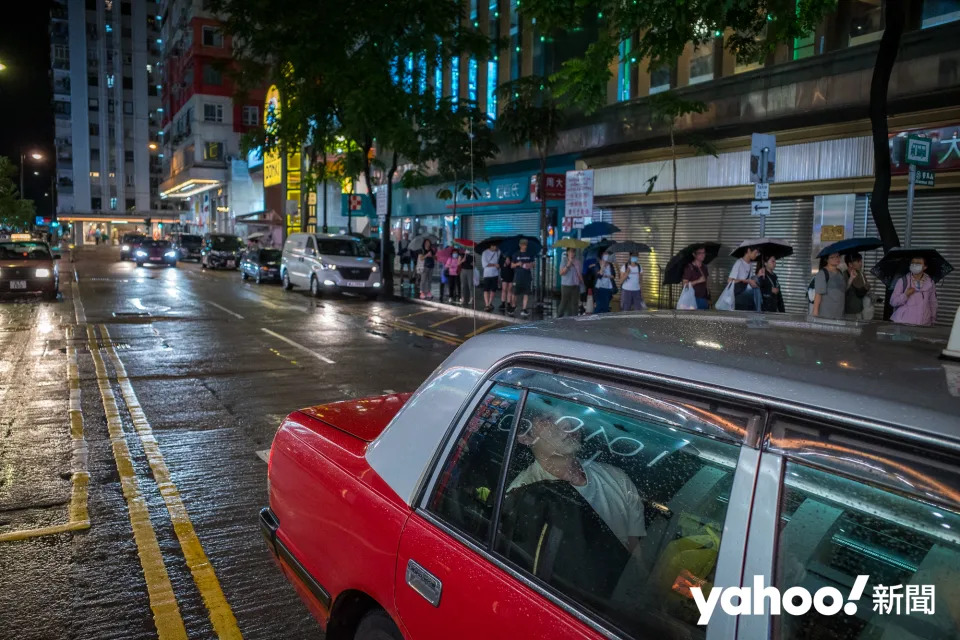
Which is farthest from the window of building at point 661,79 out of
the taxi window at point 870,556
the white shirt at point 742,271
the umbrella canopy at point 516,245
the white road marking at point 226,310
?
the taxi window at point 870,556

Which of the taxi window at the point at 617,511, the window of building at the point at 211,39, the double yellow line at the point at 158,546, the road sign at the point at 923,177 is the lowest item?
the double yellow line at the point at 158,546

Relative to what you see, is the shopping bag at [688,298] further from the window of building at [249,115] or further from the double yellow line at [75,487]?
the window of building at [249,115]

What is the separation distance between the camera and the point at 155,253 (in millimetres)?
40875

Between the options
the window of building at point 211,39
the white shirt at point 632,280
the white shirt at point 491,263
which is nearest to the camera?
the white shirt at point 632,280

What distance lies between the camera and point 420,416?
2650 mm

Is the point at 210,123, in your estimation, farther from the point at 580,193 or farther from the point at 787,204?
the point at 787,204

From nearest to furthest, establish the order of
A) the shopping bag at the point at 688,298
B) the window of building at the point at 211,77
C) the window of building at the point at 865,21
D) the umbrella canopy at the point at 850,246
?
the umbrella canopy at the point at 850,246
the shopping bag at the point at 688,298
the window of building at the point at 865,21
the window of building at the point at 211,77

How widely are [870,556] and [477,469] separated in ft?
3.71

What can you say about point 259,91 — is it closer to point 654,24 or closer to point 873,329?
point 654,24

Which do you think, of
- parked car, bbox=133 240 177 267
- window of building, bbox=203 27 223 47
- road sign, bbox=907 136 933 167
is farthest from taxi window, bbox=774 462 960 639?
window of building, bbox=203 27 223 47

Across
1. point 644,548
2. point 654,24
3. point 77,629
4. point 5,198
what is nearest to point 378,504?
point 644,548

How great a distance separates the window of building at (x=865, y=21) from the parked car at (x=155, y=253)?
1393 inches

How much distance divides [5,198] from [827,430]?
77.7m

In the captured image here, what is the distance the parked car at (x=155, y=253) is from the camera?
40688 millimetres
